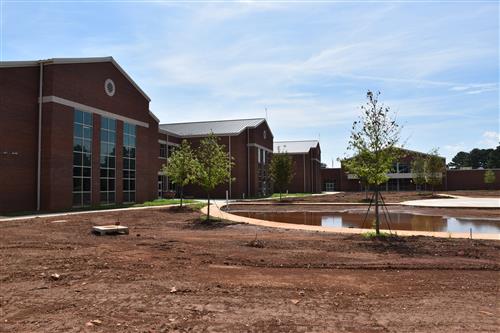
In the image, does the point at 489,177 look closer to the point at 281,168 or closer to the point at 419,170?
the point at 419,170

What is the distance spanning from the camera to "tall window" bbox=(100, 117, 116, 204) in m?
32.8

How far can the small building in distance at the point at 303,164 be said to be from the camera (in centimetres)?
7688

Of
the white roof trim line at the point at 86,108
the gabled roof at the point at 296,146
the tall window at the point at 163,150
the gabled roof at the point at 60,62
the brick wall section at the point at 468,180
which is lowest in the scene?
the brick wall section at the point at 468,180

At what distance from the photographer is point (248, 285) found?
27.6 ft

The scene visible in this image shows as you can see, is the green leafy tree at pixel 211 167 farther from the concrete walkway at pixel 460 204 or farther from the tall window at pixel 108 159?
the concrete walkway at pixel 460 204

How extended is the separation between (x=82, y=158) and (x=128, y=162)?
20.2ft

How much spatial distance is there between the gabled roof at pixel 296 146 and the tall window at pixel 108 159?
45147 millimetres

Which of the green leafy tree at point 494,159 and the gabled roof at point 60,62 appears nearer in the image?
the gabled roof at point 60,62


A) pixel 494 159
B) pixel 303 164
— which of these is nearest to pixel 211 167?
pixel 303 164

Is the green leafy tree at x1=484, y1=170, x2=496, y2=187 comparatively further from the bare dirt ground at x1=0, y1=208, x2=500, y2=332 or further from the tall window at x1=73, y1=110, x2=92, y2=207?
the bare dirt ground at x1=0, y1=208, x2=500, y2=332

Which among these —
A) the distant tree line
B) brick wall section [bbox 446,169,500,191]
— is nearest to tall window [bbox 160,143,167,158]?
brick wall section [bbox 446,169,500,191]

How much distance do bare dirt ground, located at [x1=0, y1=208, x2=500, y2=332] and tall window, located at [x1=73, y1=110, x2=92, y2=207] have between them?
51.1 feet

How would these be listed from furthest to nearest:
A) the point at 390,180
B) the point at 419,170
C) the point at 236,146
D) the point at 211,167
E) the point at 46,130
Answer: the point at 390,180, the point at 419,170, the point at 236,146, the point at 46,130, the point at 211,167

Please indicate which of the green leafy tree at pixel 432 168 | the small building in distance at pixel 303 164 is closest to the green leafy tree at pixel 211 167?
the green leafy tree at pixel 432 168
